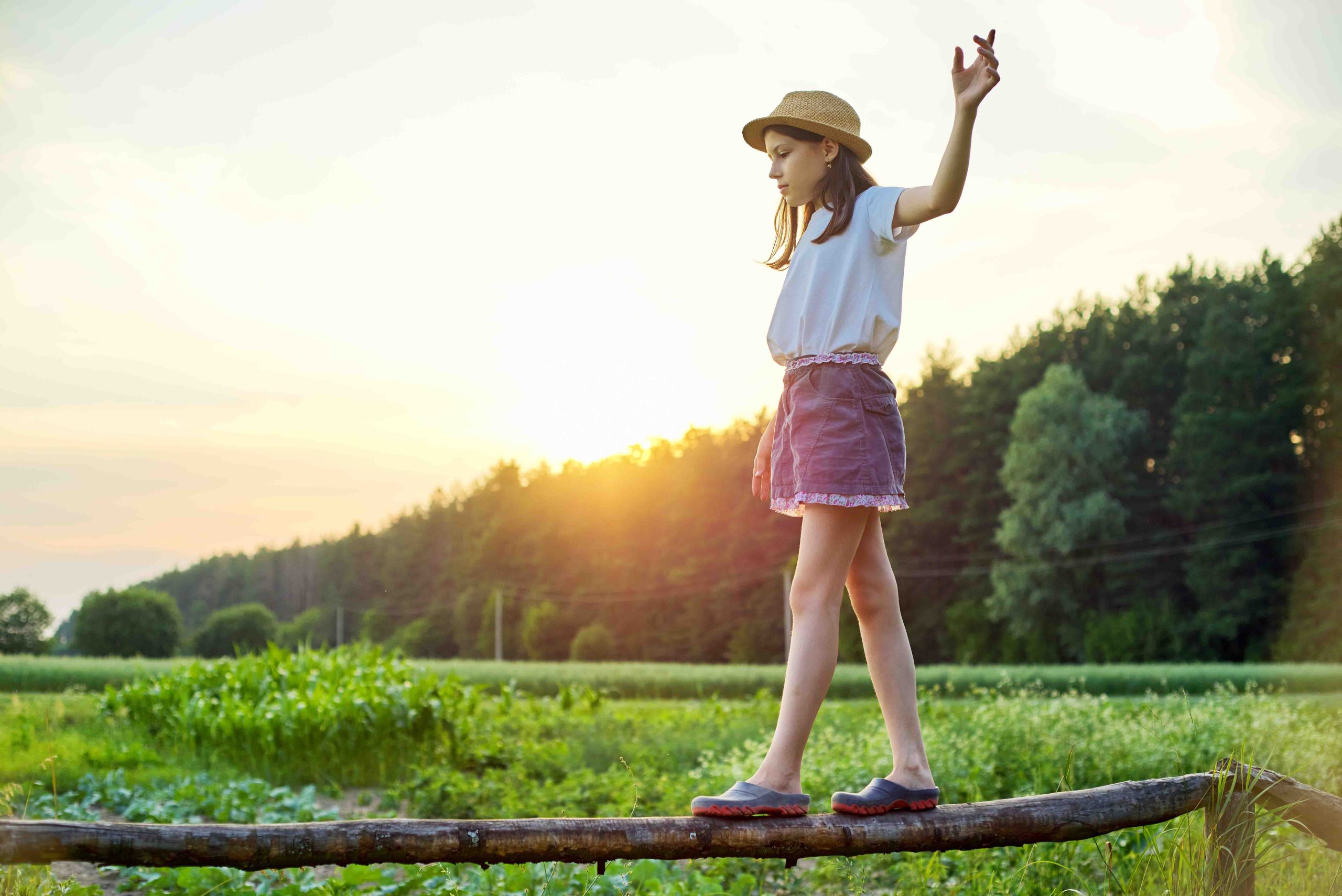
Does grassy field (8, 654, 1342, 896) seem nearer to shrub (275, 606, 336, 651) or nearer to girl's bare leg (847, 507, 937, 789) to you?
girl's bare leg (847, 507, 937, 789)

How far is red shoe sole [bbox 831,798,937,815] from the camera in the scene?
9.12ft

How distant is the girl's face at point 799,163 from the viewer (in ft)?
9.89

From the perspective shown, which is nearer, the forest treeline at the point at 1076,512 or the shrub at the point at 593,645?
the forest treeline at the point at 1076,512

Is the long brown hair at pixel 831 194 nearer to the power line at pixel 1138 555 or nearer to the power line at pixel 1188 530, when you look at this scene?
the power line at pixel 1138 555

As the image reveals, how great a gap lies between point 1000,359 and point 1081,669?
21860 mm

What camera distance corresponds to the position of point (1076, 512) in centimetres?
3350

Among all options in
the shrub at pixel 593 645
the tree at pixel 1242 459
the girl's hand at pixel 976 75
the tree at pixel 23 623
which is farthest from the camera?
the shrub at pixel 593 645

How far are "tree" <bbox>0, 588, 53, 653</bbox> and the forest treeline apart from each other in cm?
726

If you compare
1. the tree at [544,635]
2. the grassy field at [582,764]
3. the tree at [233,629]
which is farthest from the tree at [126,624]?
the tree at [544,635]

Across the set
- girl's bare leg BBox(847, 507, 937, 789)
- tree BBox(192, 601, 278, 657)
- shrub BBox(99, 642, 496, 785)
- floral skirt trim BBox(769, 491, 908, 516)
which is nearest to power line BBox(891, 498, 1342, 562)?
tree BBox(192, 601, 278, 657)

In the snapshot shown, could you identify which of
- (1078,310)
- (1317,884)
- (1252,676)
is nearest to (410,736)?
(1317,884)

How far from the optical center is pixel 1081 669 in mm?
20188

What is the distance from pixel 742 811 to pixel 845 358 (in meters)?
1.20

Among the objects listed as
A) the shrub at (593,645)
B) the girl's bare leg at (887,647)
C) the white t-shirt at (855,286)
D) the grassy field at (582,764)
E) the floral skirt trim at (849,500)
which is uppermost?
the white t-shirt at (855,286)
